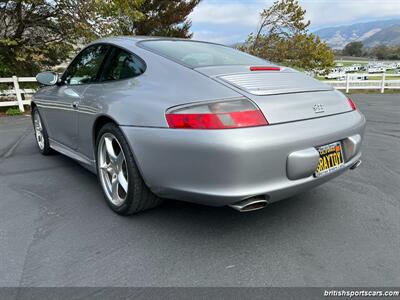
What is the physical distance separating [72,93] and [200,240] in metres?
1.98

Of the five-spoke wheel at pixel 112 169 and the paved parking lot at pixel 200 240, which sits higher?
the five-spoke wheel at pixel 112 169

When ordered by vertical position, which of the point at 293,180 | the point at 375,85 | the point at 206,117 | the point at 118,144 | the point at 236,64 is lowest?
the point at 375,85

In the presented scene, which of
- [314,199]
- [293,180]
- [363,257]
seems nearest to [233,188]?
[293,180]

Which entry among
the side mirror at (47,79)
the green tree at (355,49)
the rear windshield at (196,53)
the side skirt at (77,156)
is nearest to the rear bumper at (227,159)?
the rear windshield at (196,53)

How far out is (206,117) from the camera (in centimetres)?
188

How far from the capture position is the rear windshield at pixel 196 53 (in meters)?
2.51

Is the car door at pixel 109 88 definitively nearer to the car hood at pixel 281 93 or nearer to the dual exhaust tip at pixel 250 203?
the car hood at pixel 281 93

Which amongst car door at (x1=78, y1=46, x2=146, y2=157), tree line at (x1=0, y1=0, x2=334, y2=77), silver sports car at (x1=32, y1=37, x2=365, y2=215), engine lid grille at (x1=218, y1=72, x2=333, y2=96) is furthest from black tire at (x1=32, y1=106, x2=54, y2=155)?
tree line at (x1=0, y1=0, x2=334, y2=77)

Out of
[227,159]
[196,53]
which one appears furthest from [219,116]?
[196,53]

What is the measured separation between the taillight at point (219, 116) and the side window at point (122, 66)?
728mm

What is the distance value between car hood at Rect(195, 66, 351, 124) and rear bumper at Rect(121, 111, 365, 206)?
0.25ft

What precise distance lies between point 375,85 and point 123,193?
804 inches

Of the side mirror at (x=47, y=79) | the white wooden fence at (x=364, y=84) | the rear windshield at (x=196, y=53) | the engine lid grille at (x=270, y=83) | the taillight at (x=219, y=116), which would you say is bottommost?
the white wooden fence at (x=364, y=84)

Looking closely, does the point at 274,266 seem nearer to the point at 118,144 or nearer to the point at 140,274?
the point at 140,274
